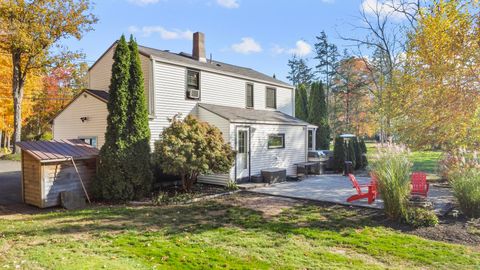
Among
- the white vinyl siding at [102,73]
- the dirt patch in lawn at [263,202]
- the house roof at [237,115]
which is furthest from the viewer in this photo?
the white vinyl siding at [102,73]

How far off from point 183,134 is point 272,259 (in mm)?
6345

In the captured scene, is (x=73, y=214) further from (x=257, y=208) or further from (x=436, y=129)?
(x=436, y=129)

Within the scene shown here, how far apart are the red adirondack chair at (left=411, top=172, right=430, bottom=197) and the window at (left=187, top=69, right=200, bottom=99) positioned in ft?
30.0

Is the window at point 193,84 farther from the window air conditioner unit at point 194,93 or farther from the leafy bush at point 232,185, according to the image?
the leafy bush at point 232,185

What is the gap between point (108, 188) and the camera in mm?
9680

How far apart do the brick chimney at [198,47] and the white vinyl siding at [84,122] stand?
6048 mm

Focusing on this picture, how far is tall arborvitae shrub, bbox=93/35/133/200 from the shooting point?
9719 millimetres

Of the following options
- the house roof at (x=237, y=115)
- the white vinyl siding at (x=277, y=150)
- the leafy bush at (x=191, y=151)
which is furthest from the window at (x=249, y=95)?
the leafy bush at (x=191, y=151)

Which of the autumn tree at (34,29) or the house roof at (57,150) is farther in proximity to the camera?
the autumn tree at (34,29)

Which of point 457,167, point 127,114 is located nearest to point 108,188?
point 127,114

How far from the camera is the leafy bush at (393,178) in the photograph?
24.6 ft

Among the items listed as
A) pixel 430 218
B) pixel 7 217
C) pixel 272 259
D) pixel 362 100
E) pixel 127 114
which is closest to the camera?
pixel 272 259

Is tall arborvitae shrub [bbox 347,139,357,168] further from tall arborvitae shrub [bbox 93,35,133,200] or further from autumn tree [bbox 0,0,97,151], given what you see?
autumn tree [bbox 0,0,97,151]

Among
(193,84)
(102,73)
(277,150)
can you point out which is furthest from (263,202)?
(102,73)
